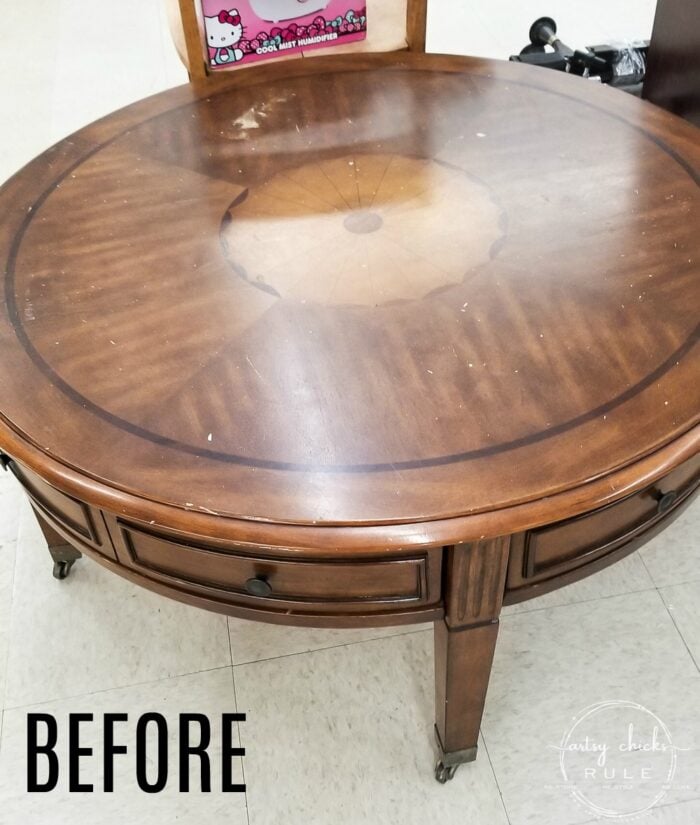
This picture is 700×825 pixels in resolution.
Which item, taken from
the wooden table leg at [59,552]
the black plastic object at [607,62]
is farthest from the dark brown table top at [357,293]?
the black plastic object at [607,62]

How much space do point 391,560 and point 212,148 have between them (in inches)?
28.8

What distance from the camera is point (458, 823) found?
45.3 inches

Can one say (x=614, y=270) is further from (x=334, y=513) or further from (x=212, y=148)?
(x=212, y=148)

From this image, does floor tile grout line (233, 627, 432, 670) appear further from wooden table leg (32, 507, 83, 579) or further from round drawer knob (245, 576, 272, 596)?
round drawer knob (245, 576, 272, 596)

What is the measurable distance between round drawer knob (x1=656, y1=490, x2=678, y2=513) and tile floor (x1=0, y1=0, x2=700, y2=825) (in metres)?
0.43

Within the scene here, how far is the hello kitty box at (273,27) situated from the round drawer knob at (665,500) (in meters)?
1.04

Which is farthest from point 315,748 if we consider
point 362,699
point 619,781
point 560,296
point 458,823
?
point 560,296

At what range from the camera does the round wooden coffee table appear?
828 millimetres

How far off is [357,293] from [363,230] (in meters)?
0.14

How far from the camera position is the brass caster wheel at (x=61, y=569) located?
1.43 metres

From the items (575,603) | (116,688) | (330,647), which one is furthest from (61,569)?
(575,603)

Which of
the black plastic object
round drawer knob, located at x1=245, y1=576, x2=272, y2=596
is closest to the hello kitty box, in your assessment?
the black plastic object

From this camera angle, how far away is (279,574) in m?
0.90

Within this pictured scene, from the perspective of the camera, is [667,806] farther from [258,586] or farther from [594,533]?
[258,586]
